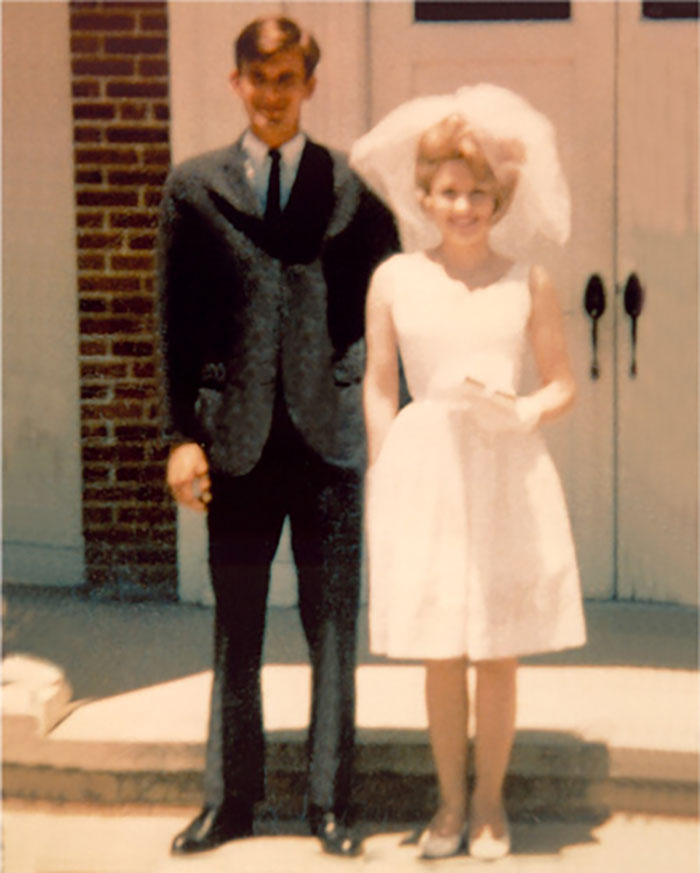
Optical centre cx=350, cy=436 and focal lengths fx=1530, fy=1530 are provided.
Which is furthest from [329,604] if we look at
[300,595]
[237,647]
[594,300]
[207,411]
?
[594,300]

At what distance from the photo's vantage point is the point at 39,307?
19.7 feet

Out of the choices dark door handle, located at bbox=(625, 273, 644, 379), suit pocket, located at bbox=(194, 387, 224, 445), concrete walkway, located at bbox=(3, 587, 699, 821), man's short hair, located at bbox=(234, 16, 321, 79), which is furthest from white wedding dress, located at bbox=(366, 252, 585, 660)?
dark door handle, located at bbox=(625, 273, 644, 379)

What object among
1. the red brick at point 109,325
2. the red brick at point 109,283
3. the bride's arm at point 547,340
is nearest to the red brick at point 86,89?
the red brick at point 109,283

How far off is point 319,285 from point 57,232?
2639mm

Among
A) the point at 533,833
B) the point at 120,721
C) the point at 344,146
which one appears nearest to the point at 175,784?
the point at 120,721

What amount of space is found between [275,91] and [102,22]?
95.8 inches

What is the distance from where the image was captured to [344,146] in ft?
17.5

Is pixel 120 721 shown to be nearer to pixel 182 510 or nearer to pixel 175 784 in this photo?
pixel 175 784

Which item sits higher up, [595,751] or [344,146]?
[344,146]

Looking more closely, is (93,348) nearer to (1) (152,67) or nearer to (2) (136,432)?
(2) (136,432)

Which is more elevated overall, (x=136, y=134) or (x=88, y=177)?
(x=136, y=134)

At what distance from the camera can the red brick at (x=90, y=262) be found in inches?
226

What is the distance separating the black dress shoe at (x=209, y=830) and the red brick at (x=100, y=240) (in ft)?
8.59

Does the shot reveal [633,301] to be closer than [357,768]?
No
